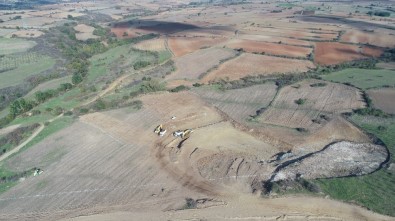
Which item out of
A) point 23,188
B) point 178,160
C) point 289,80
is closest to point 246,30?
point 289,80

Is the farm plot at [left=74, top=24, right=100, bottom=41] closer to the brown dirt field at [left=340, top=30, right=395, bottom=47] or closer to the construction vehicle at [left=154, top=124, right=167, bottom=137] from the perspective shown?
the brown dirt field at [left=340, top=30, right=395, bottom=47]

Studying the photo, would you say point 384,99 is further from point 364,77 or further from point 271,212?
point 271,212

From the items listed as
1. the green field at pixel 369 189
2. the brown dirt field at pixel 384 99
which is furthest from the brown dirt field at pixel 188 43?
the green field at pixel 369 189

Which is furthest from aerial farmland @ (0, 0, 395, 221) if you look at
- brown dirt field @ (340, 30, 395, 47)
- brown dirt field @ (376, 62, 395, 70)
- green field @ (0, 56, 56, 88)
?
brown dirt field @ (340, 30, 395, 47)

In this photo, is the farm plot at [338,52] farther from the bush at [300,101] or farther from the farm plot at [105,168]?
the farm plot at [105,168]

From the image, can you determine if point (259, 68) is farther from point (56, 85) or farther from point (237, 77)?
point (56, 85)

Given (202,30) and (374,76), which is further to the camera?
(202,30)
